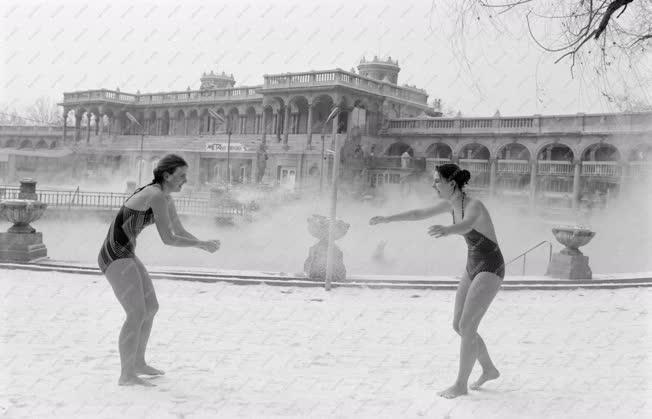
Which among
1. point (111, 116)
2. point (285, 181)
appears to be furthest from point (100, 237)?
point (111, 116)

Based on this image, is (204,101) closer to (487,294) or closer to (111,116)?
(111,116)

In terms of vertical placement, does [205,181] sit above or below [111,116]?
below

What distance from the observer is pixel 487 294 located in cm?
425

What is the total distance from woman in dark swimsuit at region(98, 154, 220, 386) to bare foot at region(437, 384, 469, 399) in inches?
75.6

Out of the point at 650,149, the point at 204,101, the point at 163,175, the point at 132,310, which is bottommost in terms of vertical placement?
the point at 132,310

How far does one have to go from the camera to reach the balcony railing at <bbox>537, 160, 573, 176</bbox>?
33031 mm

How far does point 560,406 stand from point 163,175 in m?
3.16

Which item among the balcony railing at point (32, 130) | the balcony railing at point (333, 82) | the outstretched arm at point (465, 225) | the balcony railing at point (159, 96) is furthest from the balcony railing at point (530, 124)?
the balcony railing at point (32, 130)

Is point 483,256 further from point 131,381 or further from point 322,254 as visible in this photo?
point 322,254

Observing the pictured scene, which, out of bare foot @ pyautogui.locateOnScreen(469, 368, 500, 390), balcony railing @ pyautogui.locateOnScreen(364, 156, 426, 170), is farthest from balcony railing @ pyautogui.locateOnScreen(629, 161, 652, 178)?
bare foot @ pyautogui.locateOnScreen(469, 368, 500, 390)

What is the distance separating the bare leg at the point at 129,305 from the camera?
4.12 m

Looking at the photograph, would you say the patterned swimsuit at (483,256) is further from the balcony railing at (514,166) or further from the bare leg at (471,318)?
the balcony railing at (514,166)

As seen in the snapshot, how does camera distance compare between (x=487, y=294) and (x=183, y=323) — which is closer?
(x=487, y=294)

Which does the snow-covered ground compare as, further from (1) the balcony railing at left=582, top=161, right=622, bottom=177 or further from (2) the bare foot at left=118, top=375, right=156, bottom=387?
(1) the balcony railing at left=582, top=161, right=622, bottom=177
